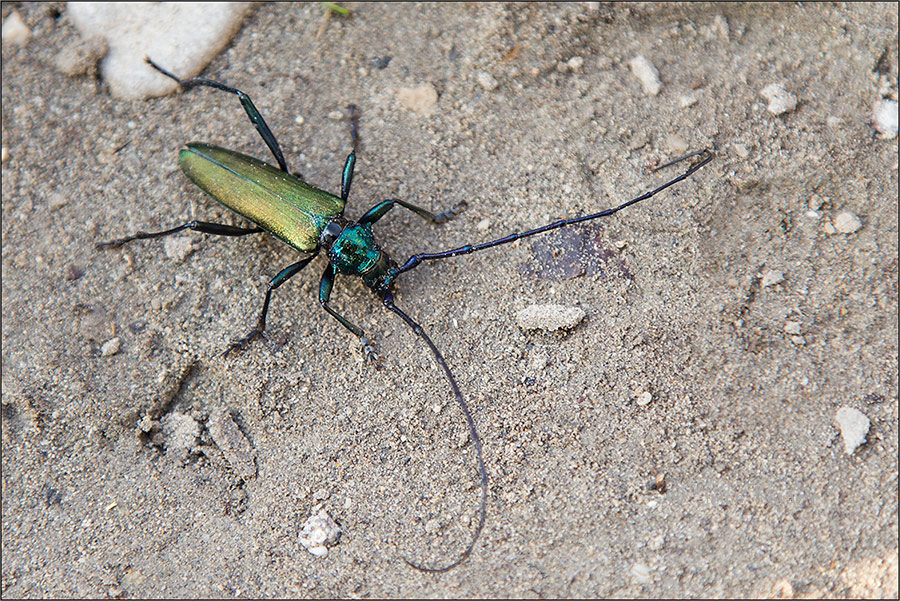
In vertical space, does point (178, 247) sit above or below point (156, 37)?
below

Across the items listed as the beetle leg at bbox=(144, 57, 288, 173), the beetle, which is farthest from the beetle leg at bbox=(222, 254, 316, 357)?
the beetle leg at bbox=(144, 57, 288, 173)

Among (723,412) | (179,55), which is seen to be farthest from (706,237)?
(179,55)

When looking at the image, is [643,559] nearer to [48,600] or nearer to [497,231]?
[497,231]

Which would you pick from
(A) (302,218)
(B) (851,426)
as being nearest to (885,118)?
(B) (851,426)

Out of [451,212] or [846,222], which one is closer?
[846,222]

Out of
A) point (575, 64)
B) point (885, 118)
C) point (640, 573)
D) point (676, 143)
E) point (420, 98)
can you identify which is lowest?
point (640, 573)

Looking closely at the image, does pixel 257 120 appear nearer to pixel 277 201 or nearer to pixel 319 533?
pixel 277 201

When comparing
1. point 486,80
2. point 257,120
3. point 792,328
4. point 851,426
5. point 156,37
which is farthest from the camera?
point 156,37
